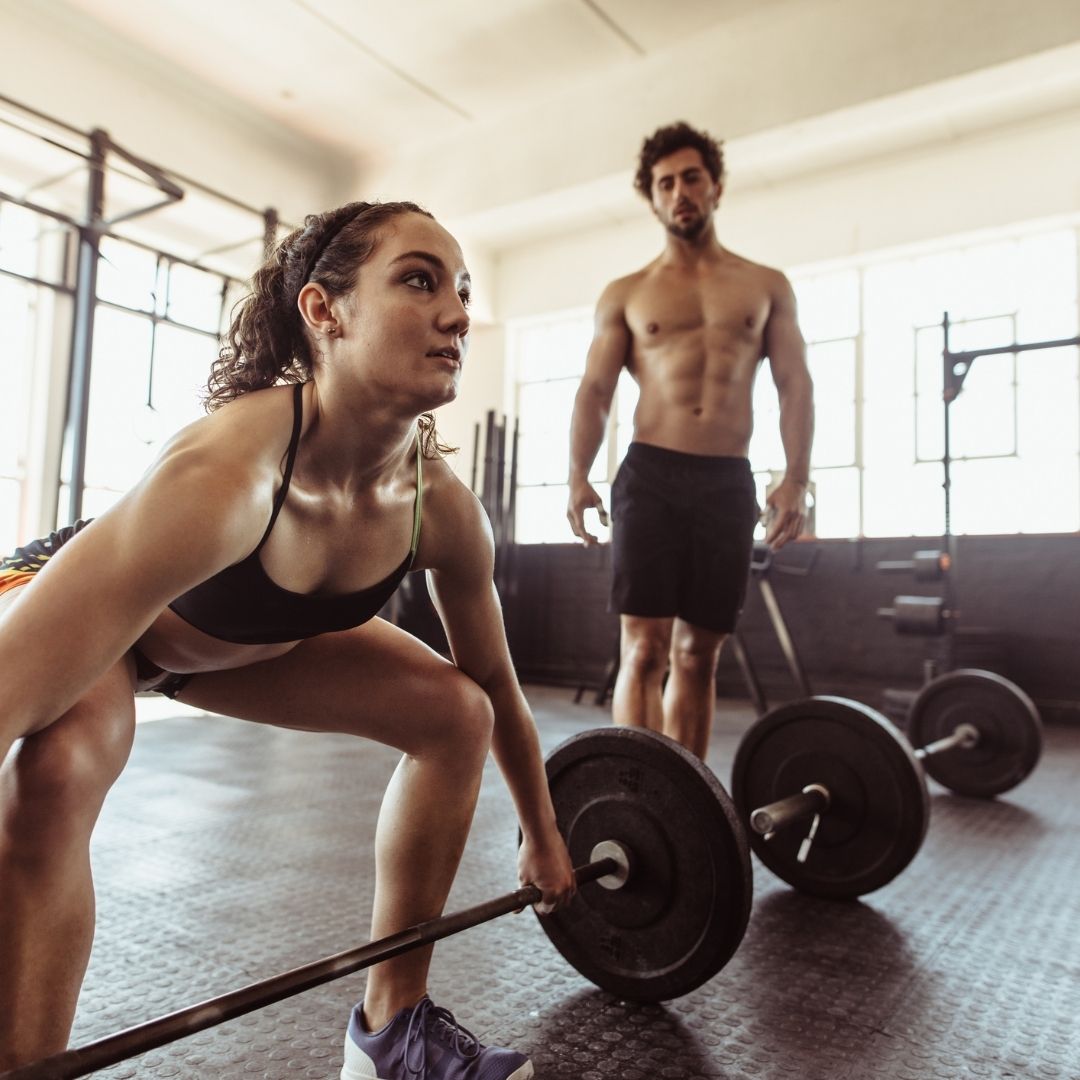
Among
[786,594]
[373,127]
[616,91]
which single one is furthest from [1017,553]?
[373,127]

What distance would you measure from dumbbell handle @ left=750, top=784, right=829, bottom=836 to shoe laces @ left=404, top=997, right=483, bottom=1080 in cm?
61

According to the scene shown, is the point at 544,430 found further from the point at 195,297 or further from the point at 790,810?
the point at 790,810

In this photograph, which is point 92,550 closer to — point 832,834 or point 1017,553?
point 832,834

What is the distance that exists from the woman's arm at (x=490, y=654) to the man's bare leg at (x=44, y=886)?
375 mm

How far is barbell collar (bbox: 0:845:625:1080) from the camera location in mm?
642

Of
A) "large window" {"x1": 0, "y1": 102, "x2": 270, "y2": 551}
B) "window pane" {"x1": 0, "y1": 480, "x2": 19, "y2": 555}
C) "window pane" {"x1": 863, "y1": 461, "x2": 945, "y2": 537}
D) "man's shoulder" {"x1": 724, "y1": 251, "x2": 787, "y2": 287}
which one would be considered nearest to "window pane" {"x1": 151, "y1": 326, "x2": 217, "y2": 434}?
"large window" {"x1": 0, "y1": 102, "x2": 270, "y2": 551}

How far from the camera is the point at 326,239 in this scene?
0.93 meters

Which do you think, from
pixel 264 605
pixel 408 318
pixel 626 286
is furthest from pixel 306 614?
pixel 626 286

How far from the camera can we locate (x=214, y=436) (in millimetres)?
749

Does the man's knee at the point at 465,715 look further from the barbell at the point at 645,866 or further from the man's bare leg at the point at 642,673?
the man's bare leg at the point at 642,673

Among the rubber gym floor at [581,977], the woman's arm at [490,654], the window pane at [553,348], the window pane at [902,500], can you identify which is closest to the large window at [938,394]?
the window pane at [902,500]

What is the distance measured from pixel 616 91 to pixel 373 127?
1509mm

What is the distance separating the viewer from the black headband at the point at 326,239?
92 centimetres

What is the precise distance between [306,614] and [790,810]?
0.96 m
